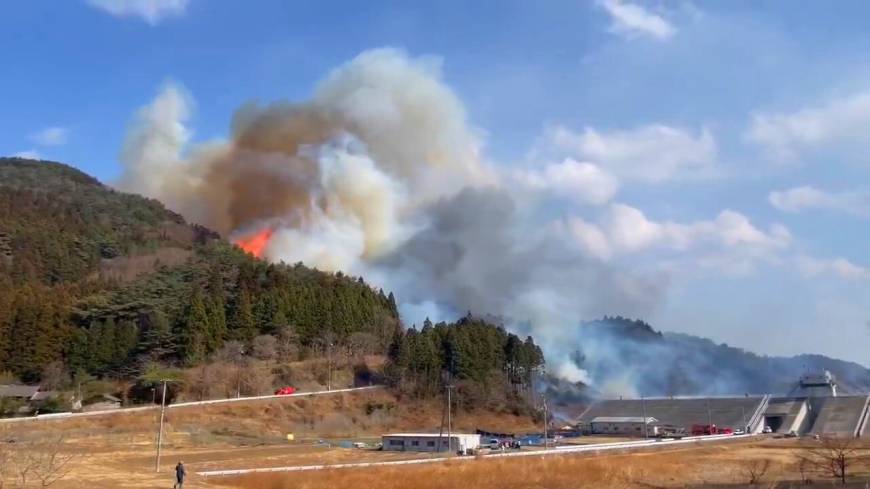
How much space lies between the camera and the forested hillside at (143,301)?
277 ft

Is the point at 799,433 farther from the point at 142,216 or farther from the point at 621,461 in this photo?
the point at 142,216

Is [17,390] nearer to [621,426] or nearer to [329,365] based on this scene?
[329,365]

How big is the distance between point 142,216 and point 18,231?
36155 millimetres

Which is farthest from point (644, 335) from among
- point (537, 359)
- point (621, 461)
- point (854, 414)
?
point (621, 461)

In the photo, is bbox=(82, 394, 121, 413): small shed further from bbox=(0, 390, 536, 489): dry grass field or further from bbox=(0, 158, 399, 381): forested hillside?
bbox=(0, 390, 536, 489): dry grass field

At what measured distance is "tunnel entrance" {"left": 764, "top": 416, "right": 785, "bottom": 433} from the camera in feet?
277

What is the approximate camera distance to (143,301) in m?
93.7

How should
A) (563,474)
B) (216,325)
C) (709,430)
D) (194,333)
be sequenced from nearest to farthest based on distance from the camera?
(563,474)
(709,430)
(194,333)
(216,325)

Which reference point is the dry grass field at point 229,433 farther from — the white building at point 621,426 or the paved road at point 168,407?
the white building at point 621,426

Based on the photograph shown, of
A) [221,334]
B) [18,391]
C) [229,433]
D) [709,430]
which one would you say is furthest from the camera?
[221,334]

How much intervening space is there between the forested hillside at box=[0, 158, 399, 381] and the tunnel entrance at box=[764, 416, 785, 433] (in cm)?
4632

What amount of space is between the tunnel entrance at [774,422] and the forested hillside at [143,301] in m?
46.3

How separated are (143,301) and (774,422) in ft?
247

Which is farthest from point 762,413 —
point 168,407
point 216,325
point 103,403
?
point 103,403
